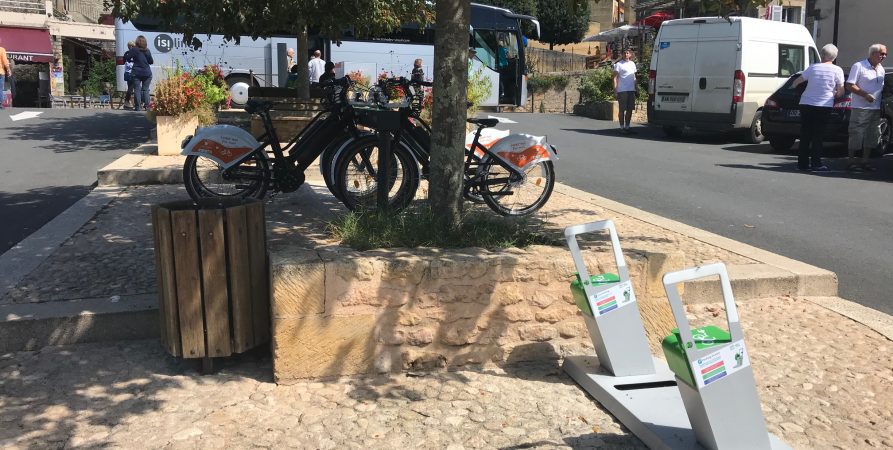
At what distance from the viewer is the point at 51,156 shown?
37.3ft

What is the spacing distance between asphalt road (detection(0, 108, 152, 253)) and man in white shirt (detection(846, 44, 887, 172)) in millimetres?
10270

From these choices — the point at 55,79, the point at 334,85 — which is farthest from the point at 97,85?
the point at 334,85

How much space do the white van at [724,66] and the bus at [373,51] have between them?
667 cm

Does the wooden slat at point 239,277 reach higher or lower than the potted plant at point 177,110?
lower

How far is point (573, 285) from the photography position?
3.94m

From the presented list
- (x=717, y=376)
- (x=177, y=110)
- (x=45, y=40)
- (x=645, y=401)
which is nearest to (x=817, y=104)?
(x=177, y=110)

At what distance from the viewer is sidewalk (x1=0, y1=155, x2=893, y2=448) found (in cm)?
339

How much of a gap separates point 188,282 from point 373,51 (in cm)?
2084

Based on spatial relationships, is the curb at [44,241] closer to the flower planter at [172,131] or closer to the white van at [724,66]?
the flower planter at [172,131]

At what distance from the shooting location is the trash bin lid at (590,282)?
12.5 ft

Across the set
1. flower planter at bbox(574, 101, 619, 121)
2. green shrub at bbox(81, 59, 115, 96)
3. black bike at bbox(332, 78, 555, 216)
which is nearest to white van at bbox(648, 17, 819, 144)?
flower planter at bbox(574, 101, 619, 121)

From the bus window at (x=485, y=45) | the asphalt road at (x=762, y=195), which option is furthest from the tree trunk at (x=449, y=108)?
the bus window at (x=485, y=45)

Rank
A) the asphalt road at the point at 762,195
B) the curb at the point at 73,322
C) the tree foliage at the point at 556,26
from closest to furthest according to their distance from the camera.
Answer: the curb at the point at 73,322
the asphalt road at the point at 762,195
the tree foliage at the point at 556,26

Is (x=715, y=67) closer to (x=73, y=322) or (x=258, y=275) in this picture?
(x=258, y=275)
